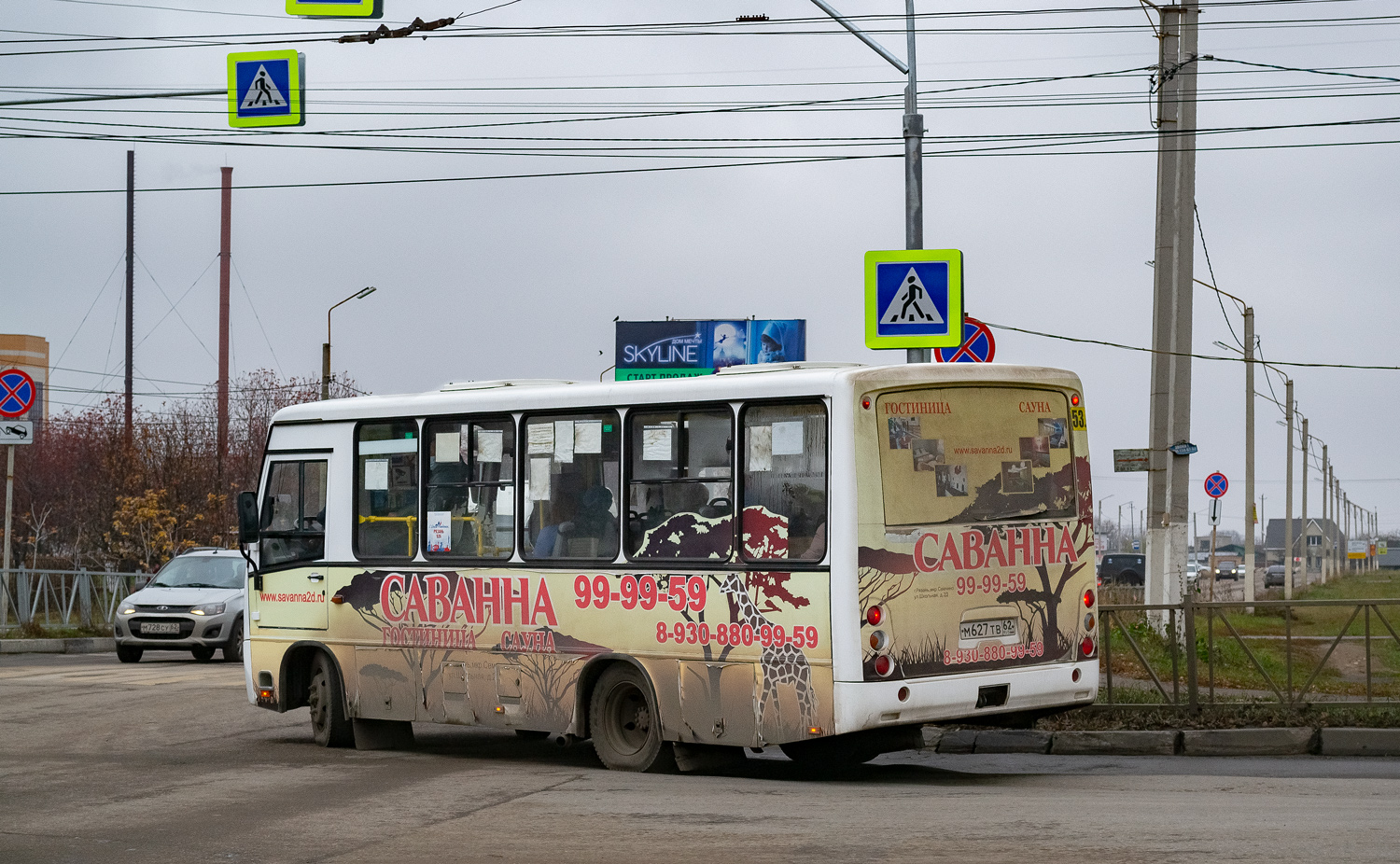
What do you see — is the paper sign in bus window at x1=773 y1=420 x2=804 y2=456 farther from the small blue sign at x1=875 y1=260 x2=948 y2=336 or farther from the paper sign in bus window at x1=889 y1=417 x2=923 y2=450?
the small blue sign at x1=875 y1=260 x2=948 y2=336

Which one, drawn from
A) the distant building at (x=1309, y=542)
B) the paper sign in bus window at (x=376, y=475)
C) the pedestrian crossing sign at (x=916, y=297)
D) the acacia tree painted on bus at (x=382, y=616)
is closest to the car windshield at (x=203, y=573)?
the acacia tree painted on bus at (x=382, y=616)

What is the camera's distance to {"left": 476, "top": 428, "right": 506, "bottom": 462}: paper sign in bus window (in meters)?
12.4

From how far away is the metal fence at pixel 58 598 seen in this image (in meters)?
28.7

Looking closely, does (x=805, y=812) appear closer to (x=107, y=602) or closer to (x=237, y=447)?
(x=107, y=602)

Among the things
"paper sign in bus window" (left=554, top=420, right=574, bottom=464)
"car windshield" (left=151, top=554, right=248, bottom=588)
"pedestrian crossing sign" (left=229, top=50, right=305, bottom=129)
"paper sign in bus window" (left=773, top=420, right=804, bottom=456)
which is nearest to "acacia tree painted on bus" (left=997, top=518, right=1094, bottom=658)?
"paper sign in bus window" (left=773, top=420, right=804, bottom=456)

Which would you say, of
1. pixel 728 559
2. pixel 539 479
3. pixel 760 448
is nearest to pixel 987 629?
pixel 728 559

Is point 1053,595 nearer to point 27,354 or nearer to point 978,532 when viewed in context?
point 978,532

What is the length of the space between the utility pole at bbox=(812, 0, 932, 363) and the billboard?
52.9 m

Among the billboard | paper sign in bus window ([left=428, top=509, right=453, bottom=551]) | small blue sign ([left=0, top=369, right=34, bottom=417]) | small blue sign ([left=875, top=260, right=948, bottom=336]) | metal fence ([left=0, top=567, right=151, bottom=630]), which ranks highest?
the billboard

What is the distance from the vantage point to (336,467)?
13.7 metres

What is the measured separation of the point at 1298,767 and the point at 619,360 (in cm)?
5931

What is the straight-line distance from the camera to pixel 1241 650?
13734 millimetres

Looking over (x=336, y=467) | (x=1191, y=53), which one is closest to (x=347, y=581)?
(x=336, y=467)

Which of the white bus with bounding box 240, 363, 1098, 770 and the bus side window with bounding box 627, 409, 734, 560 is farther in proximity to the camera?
the bus side window with bounding box 627, 409, 734, 560
